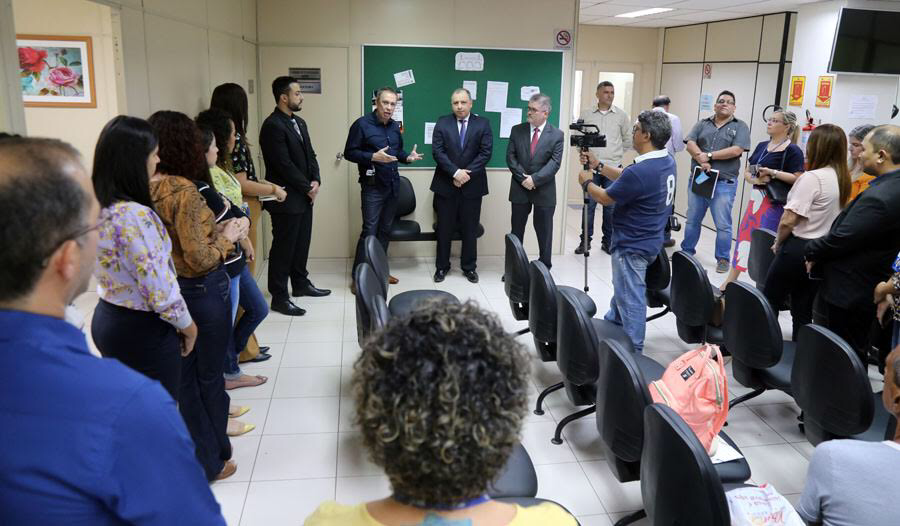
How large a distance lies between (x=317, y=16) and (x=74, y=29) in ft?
9.45

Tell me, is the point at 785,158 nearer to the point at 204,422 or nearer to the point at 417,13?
the point at 417,13

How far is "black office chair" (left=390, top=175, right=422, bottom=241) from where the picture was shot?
232 inches

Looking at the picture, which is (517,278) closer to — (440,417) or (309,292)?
(309,292)

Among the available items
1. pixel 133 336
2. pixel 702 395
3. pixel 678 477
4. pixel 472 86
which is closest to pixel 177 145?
pixel 133 336

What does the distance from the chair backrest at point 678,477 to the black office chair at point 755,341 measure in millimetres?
1374

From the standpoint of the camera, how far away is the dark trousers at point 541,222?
5883 millimetres

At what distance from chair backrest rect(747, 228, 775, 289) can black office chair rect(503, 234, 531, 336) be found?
172 centimetres

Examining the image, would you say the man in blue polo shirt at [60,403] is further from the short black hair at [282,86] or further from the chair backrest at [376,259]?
the short black hair at [282,86]

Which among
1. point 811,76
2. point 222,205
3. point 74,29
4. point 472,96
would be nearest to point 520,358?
point 222,205

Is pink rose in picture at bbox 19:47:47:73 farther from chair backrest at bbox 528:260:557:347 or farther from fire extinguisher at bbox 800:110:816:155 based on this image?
fire extinguisher at bbox 800:110:816:155

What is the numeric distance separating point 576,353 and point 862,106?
526 centimetres

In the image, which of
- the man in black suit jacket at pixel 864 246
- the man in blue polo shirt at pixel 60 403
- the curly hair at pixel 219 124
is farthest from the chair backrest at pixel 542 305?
the man in blue polo shirt at pixel 60 403

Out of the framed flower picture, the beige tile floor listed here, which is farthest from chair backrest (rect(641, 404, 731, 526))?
the framed flower picture

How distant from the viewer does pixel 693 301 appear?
3.72 m
